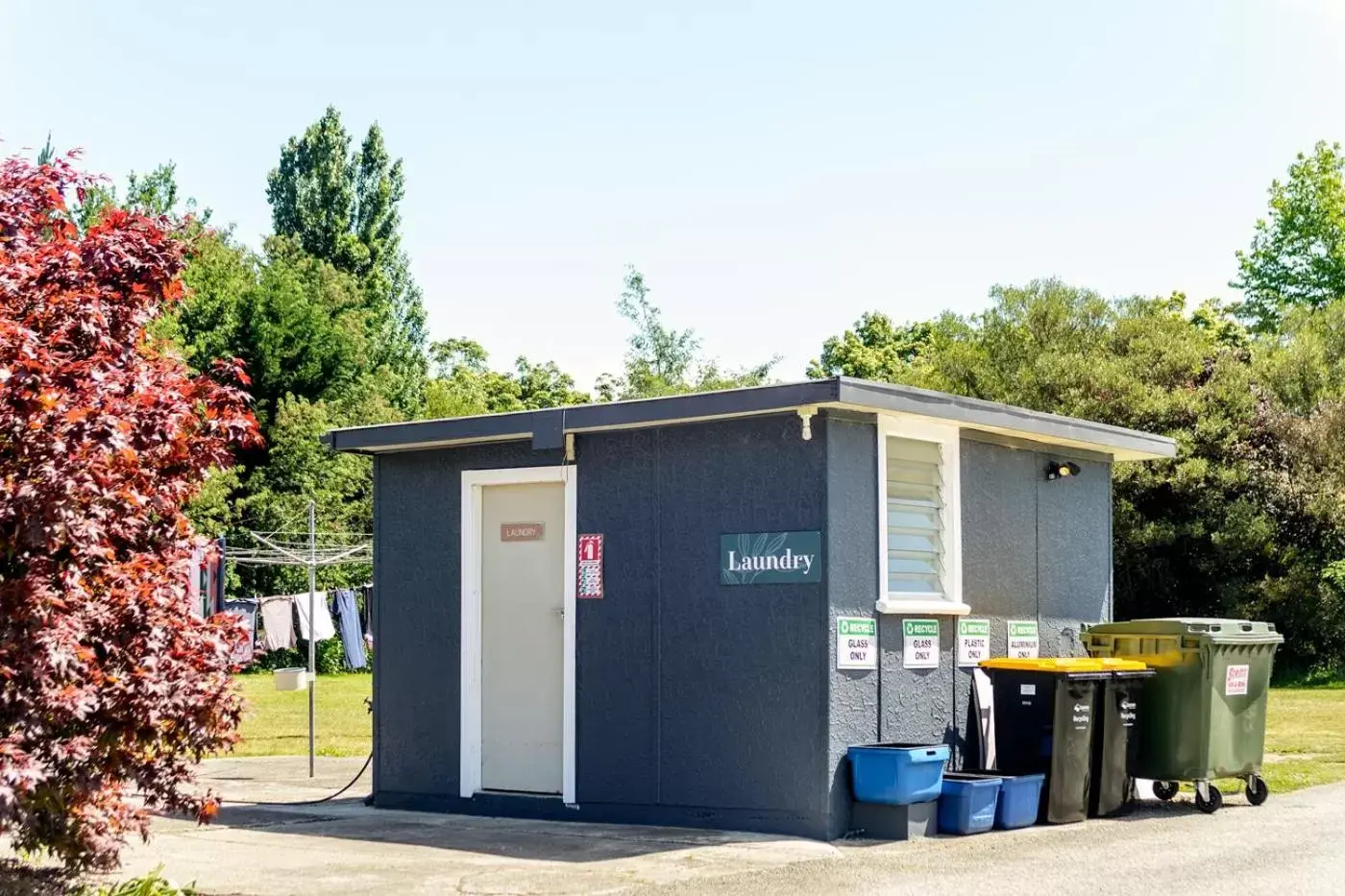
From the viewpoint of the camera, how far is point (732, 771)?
443 inches

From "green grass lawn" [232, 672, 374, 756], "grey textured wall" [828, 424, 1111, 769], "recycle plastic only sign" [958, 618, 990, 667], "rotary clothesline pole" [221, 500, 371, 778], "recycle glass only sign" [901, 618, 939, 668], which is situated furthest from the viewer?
"green grass lawn" [232, 672, 374, 756]

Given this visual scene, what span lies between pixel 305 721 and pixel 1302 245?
3765 cm

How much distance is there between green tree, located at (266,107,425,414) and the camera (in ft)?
175

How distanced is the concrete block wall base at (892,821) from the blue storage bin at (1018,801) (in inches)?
22.5

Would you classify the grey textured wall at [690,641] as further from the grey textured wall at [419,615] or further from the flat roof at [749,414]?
the flat roof at [749,414]

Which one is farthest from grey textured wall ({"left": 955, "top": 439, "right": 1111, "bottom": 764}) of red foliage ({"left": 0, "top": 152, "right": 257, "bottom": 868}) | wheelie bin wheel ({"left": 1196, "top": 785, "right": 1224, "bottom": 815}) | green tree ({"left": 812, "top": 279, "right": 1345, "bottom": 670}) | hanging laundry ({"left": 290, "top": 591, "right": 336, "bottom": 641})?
hanging laundry ({"left": 290, "top": 591, "right": 336, "bottom": 641})

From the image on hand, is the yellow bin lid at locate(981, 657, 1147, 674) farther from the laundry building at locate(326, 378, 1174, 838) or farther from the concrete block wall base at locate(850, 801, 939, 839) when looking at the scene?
the concrete block wall base at locate(850, 801, 939, 839)

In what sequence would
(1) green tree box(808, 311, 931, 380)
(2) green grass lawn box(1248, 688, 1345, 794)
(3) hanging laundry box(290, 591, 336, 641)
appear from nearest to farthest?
(2) green grass lawn box(1248, 688, 1345, 794)
(3) hanging laundry box(290, 591, 336, 641)
(1) green tree box(808, 311, 931, 380)

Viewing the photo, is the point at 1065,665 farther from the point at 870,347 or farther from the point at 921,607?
the point at 870,347

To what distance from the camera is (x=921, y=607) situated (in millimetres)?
11539

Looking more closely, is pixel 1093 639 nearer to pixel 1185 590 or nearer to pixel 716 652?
pixel 716 652

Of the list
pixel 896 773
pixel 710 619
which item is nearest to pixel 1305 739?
pixel 896 773

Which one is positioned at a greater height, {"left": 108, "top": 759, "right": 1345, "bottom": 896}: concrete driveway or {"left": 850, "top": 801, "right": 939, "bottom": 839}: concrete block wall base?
{"left": 850, "top": 801, "right": 939, "bottom": 839}: concrete block wall base

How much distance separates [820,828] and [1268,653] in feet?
14.1
